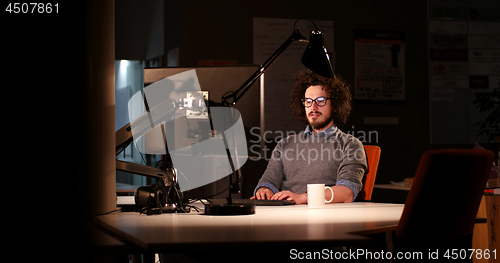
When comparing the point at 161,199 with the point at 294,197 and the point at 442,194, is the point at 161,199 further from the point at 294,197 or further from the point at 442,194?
the point at 442,194

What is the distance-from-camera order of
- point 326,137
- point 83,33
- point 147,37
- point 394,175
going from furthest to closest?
point 147,37
point 394,175
point 326,137
point 83,33

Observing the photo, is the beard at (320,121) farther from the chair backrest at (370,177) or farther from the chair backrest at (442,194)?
the chair backrest at (442,194)

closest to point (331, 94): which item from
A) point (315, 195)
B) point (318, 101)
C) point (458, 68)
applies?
point (318, 101)

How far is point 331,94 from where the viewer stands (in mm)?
2453

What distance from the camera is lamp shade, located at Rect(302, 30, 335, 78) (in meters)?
1.78

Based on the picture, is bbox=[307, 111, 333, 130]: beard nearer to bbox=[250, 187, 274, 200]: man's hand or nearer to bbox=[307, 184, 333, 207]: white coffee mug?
bbox=[250, 187, 274, 200]: man's hand

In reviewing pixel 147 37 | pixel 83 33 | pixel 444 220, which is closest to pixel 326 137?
pixel 444 220

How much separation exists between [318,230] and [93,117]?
2.01 ft

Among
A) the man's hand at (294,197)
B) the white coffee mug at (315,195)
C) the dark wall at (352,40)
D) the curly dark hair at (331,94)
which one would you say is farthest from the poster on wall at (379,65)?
the white coffee mug at (315,195)

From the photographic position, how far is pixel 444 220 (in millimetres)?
1225

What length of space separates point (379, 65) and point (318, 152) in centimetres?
213

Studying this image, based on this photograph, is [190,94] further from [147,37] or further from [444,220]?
[147,37]

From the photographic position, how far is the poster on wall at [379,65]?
4148 mm

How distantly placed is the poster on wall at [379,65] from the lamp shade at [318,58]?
2.45m
